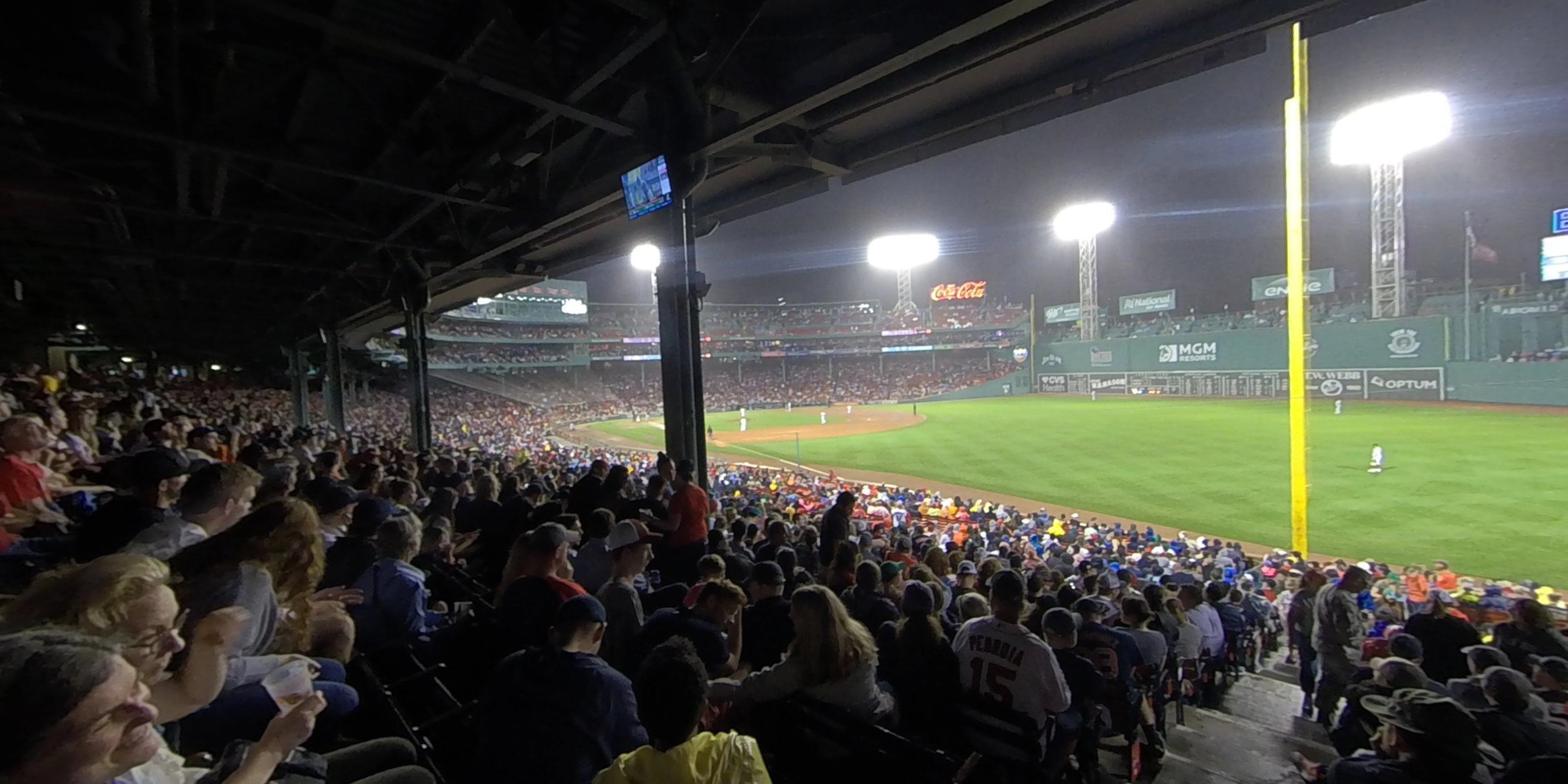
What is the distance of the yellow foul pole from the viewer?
13.1 meters

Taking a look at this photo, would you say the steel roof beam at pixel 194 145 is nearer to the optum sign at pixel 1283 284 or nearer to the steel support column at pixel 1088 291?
the optum sign at pixel 1283 284

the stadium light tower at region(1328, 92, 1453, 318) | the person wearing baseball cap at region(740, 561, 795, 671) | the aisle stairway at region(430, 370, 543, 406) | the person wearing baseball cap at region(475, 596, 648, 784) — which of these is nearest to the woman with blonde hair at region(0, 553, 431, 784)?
the person wearing baseball cap at region(475, 596, 648, 784)

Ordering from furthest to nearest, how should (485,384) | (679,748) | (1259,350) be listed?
(485,384) → (1259,350) → (679,748)

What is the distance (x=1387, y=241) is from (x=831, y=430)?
117 ft

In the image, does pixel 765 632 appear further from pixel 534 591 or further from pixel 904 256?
pixel 904 256

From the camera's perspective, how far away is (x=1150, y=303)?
233 feet

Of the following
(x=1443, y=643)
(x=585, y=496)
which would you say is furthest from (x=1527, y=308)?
(x=585, y=496)

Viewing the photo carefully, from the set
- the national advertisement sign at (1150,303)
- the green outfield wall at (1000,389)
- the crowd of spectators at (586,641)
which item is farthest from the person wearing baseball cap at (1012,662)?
the national advertisement sign at (1150,303)

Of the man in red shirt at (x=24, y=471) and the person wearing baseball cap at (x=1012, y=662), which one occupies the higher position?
the man in red shirt at (x=24, y=471)

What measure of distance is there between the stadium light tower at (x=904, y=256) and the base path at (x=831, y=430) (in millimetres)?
27609

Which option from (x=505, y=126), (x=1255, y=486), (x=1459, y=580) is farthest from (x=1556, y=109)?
(x=505, y=126)

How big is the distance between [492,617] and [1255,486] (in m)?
26.3

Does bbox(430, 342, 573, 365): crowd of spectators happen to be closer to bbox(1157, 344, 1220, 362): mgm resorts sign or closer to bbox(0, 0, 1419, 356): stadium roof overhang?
bbox(0, 0, 1419, 356): stadium roof overhang

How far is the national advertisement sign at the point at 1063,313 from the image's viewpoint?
7838 centimetres
